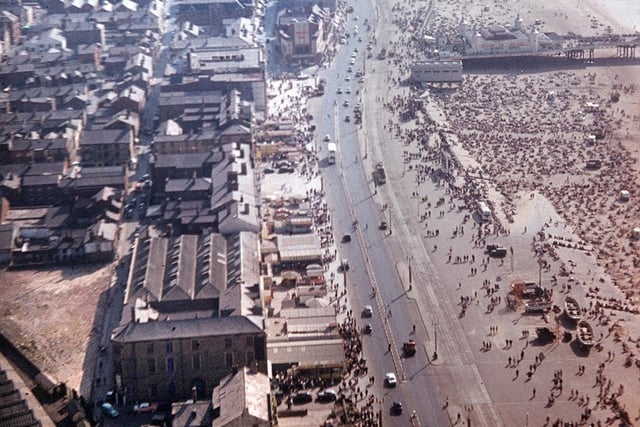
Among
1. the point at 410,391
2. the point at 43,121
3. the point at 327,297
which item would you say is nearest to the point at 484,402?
the point at 410,391

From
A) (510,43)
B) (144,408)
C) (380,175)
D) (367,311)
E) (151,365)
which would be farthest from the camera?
(510,43)

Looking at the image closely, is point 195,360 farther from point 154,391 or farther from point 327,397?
point 327,397

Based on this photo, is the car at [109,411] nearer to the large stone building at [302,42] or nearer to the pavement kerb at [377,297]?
the pavement kerb at [377,297]

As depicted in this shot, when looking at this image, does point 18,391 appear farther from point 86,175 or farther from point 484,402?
point 86,175

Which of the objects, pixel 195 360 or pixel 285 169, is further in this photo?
pixel 285 169

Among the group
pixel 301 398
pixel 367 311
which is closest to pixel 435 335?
pixel 367 311

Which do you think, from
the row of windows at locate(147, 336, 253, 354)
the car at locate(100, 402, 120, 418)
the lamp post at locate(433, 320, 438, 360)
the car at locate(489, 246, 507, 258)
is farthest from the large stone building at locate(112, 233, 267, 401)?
the car at locate(489, 246, 507, 258)

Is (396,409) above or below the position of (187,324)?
below

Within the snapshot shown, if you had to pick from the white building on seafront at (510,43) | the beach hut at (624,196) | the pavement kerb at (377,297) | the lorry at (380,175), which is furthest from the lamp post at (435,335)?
the white building on seafront at (510,43)
